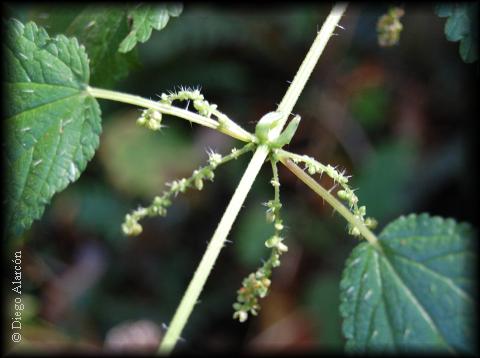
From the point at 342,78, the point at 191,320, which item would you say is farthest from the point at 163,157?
the point at 342,78

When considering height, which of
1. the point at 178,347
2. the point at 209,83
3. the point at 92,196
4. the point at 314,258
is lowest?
the point at 178,347

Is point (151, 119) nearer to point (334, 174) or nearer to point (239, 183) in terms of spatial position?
point (239, 183)

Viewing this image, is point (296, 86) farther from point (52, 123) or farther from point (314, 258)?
point (314, 258)

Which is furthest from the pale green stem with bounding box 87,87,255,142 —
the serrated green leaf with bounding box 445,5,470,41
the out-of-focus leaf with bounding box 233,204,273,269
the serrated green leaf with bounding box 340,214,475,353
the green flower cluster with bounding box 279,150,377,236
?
the out-of-focus leaf with bounding box 233,204,273,269

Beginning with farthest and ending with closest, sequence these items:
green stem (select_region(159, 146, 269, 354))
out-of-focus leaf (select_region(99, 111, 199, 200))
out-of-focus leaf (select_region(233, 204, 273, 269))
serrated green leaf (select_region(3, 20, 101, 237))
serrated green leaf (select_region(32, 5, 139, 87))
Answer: out-of-focus leaf (select_region(99, 111, 199, 200)), out-of-focus leaf (select_region(233, 204, 273, 269)), serrated green leaf (select_region(32, 5, 139, 87)), serrated green leaf (select_region(3, 20, 101, 237)), green stem (select_region(159, 146, 269, 354))

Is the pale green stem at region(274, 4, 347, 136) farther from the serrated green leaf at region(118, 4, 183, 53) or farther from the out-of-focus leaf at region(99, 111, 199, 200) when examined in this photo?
the out-of-focus leaf at region(99, 111, 199, 200)

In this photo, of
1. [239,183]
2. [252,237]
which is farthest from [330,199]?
[252,237]
